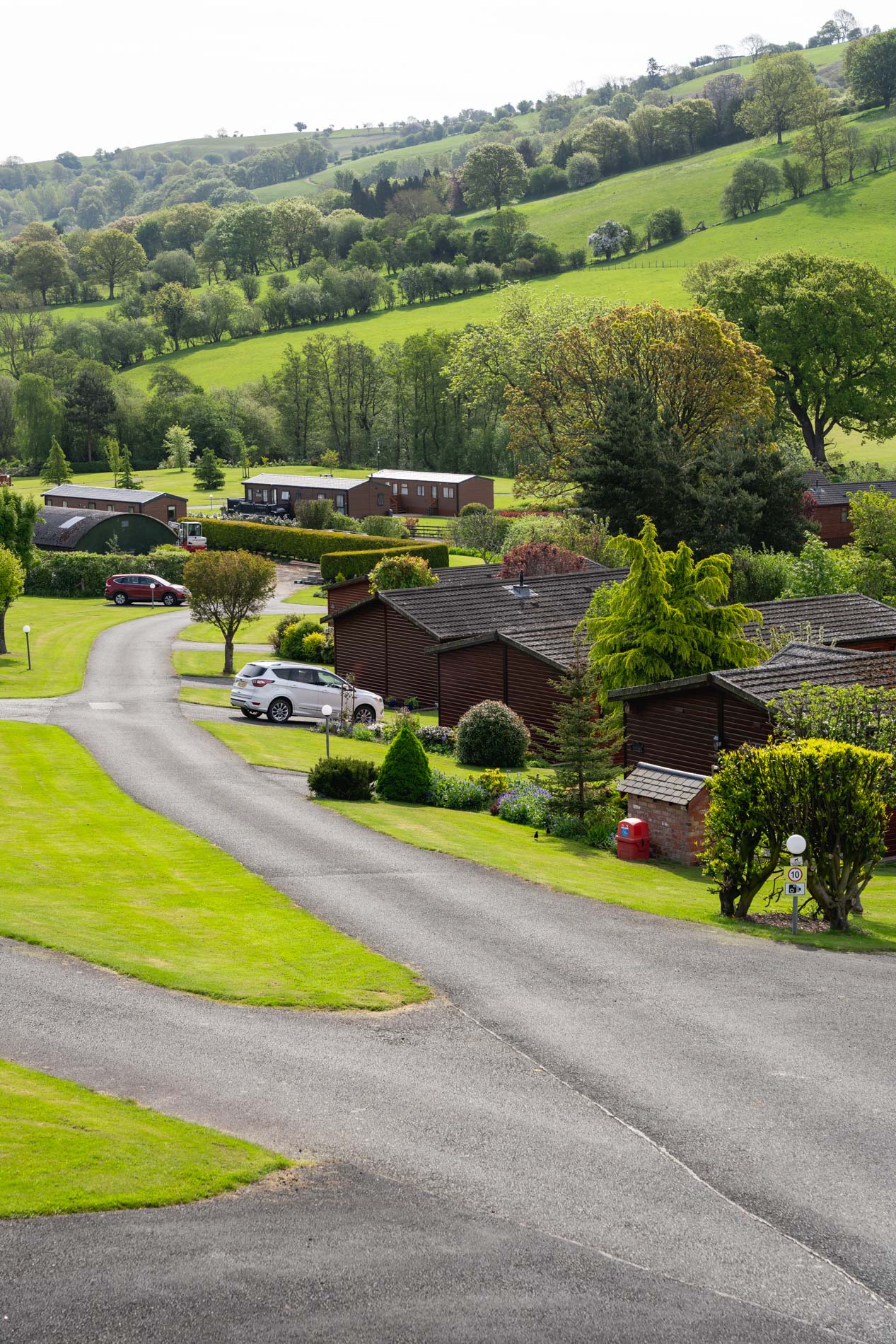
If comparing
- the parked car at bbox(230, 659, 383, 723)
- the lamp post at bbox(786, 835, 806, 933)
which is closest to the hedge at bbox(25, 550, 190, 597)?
the parked car at bbox(230, 659, 383, 723)

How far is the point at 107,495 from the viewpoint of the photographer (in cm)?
8819

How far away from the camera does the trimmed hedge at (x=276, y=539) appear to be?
75625 millimetres

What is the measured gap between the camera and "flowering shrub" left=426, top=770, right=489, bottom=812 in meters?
27.6

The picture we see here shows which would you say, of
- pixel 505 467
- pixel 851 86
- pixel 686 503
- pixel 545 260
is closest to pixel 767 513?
pixel 686 503

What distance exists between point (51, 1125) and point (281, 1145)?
1875 mm

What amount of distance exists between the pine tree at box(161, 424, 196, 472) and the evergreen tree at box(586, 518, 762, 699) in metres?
98.0

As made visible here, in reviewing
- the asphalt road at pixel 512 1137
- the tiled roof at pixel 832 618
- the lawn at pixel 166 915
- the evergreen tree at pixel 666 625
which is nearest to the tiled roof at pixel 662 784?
the asphalt road at pixel 512 1137

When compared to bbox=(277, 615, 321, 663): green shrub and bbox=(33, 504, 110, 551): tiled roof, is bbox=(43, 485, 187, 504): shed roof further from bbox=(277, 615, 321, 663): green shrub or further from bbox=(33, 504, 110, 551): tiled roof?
bbox=(277, 615, 321, 663): green shrub

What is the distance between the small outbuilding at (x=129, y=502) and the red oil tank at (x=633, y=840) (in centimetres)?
6491

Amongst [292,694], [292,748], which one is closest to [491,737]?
[292,748]

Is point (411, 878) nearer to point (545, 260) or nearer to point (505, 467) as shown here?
point (505, 467)

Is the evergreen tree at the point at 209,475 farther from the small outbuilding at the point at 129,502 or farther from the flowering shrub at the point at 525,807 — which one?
the flowering shrub at the point at 525,807

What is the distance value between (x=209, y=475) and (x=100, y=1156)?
10548 cm

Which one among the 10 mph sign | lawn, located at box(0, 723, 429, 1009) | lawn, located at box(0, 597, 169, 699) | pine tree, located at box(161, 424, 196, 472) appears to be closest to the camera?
lawn, located at box(0, 723, 429, 1009)
